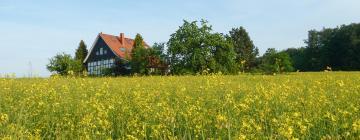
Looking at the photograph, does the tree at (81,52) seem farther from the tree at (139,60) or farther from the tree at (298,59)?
the tree at (298,59)

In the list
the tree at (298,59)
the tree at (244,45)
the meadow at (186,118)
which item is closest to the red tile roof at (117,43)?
the tree at (244,45)

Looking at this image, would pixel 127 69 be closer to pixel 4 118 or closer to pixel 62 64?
pixel 62 64

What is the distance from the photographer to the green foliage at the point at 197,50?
45.2 metres

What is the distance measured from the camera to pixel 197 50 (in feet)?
150

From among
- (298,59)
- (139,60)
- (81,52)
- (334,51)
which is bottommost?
(139,60)

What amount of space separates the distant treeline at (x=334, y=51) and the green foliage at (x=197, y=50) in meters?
24.4

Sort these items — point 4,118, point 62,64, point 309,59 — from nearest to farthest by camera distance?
point 4,118 → point 62,64 → point 309,59

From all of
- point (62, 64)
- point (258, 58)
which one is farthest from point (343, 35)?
point (62, 64)

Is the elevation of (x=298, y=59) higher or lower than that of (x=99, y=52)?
lower

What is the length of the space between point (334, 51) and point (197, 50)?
38.0 metres

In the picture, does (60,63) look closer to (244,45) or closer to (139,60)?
(139,60)

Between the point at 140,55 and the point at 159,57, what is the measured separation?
2011 mm

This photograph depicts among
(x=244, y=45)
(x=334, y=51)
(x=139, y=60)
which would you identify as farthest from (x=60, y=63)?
(x=334, y=51)

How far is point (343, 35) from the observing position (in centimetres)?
7569
